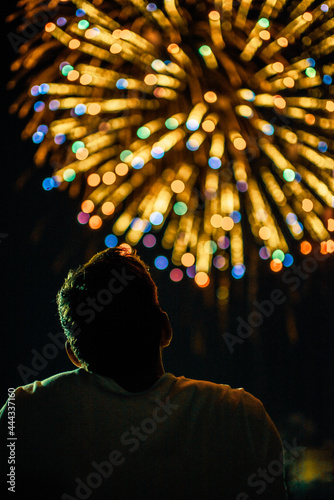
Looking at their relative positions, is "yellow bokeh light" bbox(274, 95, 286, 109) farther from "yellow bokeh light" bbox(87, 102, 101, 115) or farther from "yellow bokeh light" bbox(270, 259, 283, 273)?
"yellow bokeh light" bbox(270, 259, 283, 273)

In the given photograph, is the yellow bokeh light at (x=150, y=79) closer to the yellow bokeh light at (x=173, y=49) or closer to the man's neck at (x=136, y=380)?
the yellow bokeh light at (x=173, y=49)

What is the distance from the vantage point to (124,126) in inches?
86.4

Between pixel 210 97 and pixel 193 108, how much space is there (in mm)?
100

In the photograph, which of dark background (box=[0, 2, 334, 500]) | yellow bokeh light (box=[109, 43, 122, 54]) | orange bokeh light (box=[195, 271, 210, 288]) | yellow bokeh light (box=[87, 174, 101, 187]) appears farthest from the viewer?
dark background (box=[0, 2, 334, 500])

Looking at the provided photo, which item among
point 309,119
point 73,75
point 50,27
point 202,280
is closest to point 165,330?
point 73,75

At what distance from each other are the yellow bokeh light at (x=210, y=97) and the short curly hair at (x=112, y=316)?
1.47 m

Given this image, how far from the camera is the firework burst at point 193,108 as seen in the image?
2084 mm

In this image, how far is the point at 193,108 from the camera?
7.06 feet

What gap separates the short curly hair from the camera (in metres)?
0.84

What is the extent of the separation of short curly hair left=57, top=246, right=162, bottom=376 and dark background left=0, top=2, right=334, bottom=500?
2.45 meters

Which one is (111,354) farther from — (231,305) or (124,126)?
(231,305)

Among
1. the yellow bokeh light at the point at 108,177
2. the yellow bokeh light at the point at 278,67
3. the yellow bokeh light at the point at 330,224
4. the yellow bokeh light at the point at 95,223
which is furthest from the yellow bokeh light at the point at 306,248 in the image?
the yellow bokeh light at the point at 108,177

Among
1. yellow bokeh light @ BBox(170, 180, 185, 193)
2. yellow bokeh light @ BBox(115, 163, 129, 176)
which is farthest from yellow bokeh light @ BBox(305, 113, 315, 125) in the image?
yellow bokeh light @ BBox(115, 163, 129, 176)

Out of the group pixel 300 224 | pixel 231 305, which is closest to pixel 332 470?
pixel 231 305
